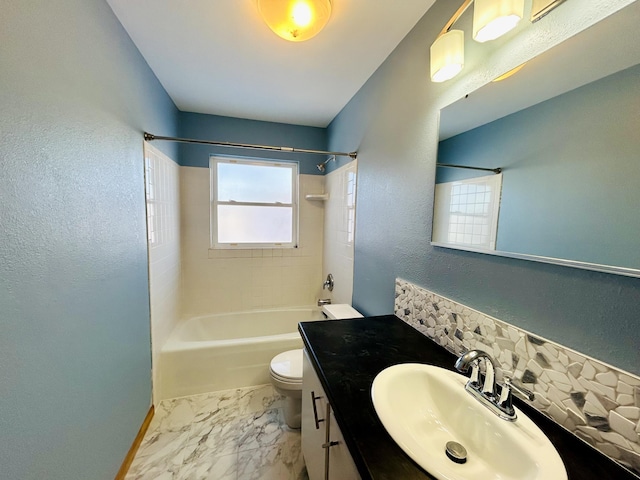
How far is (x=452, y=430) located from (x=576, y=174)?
86 centimetres

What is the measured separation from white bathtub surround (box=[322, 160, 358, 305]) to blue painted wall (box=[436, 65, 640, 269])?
1.32 metres

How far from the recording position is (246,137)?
8.89ft

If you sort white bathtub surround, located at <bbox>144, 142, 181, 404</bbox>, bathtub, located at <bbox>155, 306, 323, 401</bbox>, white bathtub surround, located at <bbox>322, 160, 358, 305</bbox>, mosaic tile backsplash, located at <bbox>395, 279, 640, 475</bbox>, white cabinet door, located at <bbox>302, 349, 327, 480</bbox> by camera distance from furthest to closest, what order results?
1. white bathtub surround, located at <bbox>322, 160, 358, 305</bbox>
2. bathtub, located at <bbox>155, 306, 323, 401</bbox>
3. white bathtub surround, located at <bbox>144, 142, 181, 404</bbox>
4. white cabinet door, located at <bbox>302, 349, 327, 480</bbox>
5. mosaic tile backsplash, located at <bbox>395, 279, 640, 475</bbox>

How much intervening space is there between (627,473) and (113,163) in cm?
214

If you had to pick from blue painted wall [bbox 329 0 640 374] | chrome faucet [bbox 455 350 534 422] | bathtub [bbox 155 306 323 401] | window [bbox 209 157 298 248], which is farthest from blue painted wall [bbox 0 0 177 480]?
blue painted wall [bbox 329 0 640 374]

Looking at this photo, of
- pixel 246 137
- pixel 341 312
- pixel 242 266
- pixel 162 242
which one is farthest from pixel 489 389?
pixel 246 137

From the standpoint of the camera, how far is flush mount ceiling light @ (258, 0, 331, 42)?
106 cm

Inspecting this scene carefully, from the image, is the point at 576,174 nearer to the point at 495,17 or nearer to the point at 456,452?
the point at 495,17

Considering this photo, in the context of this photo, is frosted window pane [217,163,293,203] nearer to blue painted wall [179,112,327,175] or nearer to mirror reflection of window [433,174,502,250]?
blue painted wall [179,112,327,175]

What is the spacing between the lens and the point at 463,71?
3.47 feet

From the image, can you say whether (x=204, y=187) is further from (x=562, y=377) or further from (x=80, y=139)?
(x=562, y=377)

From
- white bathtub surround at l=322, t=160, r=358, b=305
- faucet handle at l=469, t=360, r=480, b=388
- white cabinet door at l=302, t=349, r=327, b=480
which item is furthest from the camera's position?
white bathtub surround at l=322, t=160, r=358, b=305

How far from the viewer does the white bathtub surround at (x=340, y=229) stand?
7.21ft

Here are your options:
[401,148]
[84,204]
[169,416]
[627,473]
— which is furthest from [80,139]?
[627,473]
